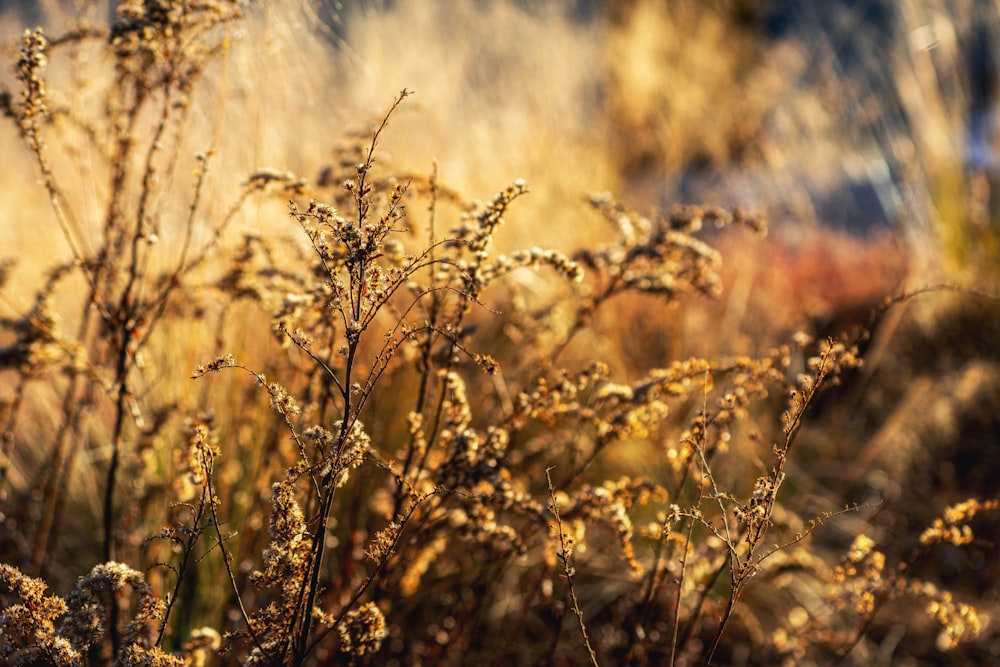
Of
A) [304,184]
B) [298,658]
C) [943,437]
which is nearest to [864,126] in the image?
[943,437]

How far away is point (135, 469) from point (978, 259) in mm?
3928

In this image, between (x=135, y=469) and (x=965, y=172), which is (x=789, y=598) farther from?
(x=965, y=172)

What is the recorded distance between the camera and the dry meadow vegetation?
44.1 inches

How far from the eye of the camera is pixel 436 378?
148 cm

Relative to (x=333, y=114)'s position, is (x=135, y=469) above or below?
below

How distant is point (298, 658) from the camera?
0.97 metres

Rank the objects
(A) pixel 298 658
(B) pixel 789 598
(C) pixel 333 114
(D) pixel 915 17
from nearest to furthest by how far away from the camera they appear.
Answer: (A) pixel 298 658, (B) pixel 789 598, (C) pixel 333 114, (D) pixel 915 17

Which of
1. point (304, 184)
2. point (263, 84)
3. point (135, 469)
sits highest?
point (263, 84)

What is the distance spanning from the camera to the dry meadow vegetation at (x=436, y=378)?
3.67 feet

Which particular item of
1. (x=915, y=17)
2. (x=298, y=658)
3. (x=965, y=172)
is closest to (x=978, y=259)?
(x=965, y=172)

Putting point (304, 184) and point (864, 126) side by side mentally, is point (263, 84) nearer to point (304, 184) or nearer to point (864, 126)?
point (304, 184)

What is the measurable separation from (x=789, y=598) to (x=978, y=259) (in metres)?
2.25

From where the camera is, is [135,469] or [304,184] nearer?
[304,184]

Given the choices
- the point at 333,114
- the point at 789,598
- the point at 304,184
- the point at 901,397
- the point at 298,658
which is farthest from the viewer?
the point at 901,397
